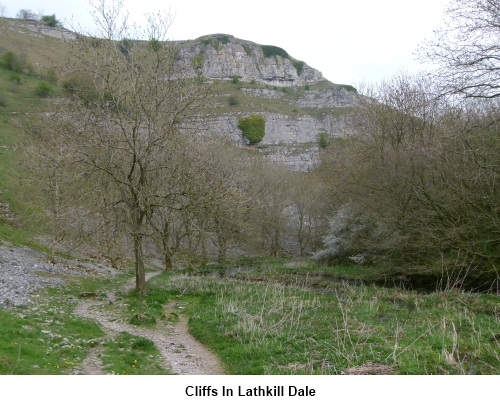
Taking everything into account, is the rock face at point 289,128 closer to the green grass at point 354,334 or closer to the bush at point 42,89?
the bush at point 42,89

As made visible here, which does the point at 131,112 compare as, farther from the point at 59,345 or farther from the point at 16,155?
the point at 16,155

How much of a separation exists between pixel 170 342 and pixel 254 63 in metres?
156

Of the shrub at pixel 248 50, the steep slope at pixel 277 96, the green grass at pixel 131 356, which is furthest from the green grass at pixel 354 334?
the shrub at pixel 248 50

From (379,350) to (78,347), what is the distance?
642 cm

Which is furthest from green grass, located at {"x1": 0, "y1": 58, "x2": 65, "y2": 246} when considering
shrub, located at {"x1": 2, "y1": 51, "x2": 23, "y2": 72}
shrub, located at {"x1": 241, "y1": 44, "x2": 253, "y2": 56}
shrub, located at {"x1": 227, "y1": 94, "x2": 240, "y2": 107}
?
shrub, located at {"x1": 241, "y1": 44, "x2": 253, "y2": 56}

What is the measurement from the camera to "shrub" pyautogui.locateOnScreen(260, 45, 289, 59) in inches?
6358

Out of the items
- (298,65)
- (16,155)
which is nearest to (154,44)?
(16,155)

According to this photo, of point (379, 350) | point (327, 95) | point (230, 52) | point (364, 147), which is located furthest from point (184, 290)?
point (230, 52)

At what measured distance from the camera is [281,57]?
16212 centimetres

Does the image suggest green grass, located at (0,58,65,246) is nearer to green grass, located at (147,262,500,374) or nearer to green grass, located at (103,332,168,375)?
green grass, located at (147,262,500,374)

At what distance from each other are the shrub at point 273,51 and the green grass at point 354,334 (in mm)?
158745

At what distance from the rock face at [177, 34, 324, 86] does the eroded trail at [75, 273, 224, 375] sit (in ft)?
429

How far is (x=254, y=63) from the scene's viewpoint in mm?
154750
